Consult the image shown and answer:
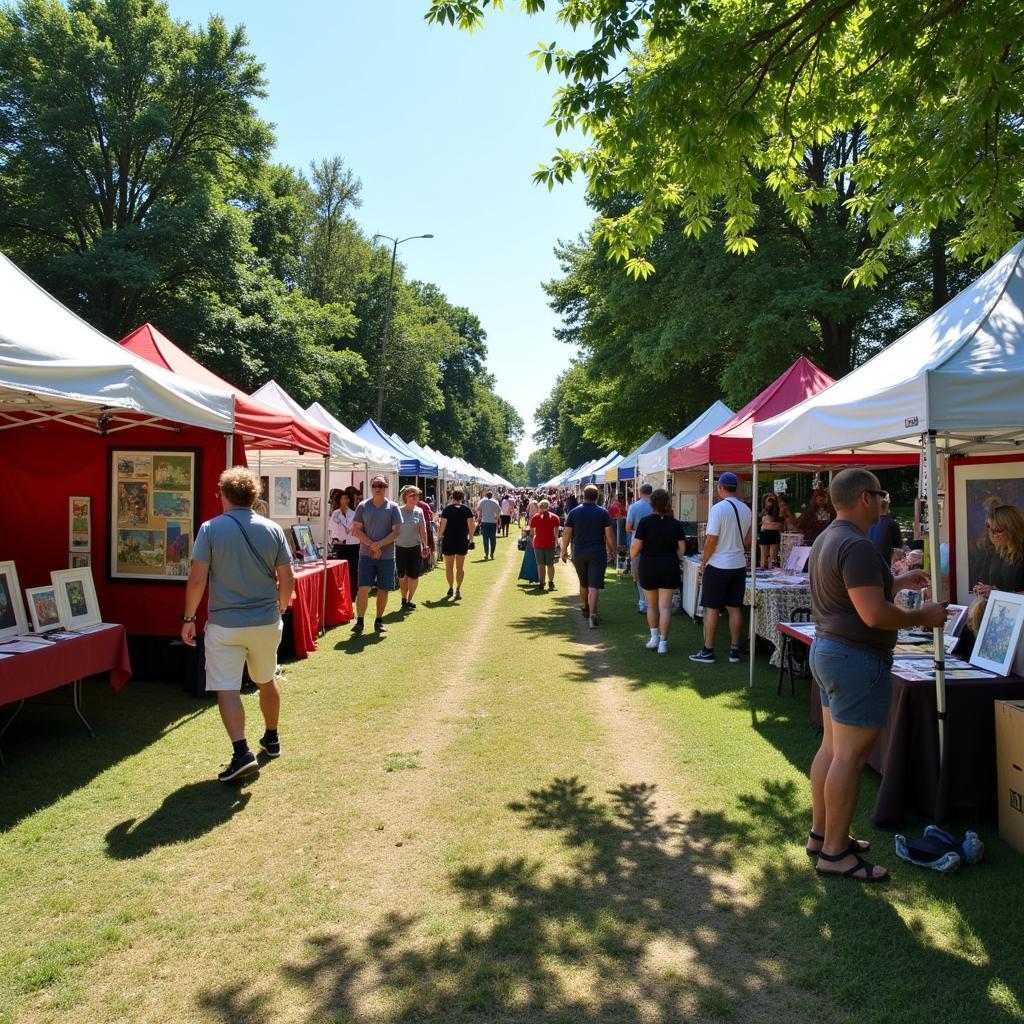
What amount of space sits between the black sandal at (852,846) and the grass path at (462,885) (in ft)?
0.30

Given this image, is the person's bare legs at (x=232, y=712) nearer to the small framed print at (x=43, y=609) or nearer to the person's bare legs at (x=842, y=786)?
the small framed print at (x=43, y=609)

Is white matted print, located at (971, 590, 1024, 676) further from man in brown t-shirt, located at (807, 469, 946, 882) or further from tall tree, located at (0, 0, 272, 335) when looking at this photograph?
tall tree, located at (0, 0, 272, 335)

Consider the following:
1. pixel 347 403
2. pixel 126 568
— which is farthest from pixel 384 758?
pixel 347 403

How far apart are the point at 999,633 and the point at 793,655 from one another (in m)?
2.75

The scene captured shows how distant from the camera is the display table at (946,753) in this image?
3.91 m

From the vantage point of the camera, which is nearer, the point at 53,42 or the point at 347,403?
the point at 53,42

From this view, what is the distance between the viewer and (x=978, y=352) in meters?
3.93

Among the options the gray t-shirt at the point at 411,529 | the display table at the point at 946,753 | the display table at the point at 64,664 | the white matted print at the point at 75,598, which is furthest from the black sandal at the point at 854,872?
the gray t-shirt at the point at 411,529

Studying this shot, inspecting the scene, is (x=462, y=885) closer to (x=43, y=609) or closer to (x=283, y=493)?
(x=43, y=609)

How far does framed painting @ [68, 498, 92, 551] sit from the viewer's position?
22.4 feet

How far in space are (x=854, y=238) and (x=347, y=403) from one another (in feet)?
81.3

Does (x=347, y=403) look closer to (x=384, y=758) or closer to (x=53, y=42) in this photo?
(x=53, y=42)

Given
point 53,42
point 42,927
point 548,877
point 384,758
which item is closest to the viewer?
point 42,927

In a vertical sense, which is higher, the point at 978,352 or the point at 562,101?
the point at 562,101
